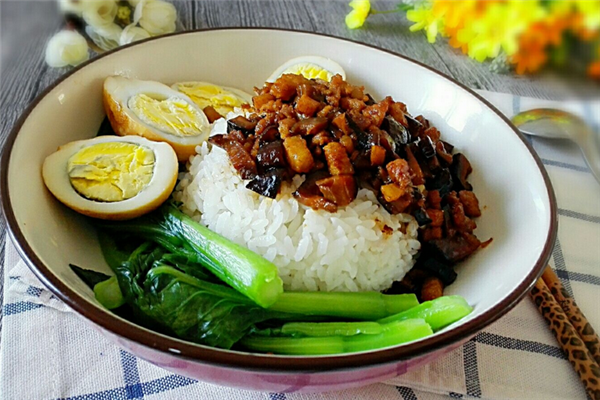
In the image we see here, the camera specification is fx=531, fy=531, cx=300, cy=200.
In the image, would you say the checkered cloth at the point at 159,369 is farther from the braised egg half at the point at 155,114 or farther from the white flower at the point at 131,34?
the white flower at the point at 131,34

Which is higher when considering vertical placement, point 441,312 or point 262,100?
point 262,100

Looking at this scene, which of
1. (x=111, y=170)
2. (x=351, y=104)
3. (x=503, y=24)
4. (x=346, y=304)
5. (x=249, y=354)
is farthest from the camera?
(x=351, y=104)

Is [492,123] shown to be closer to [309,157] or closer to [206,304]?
[309,157]

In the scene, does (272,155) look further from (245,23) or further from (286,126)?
(245,23)

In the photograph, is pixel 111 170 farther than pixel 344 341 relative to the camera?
Yes

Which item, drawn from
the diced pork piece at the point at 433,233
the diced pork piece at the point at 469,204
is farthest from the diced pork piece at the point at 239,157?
the diced pork piece at the point at 469,204

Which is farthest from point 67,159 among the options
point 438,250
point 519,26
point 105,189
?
point 519,26

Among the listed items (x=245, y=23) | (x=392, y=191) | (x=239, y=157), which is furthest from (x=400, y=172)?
(x=245, y=23)
